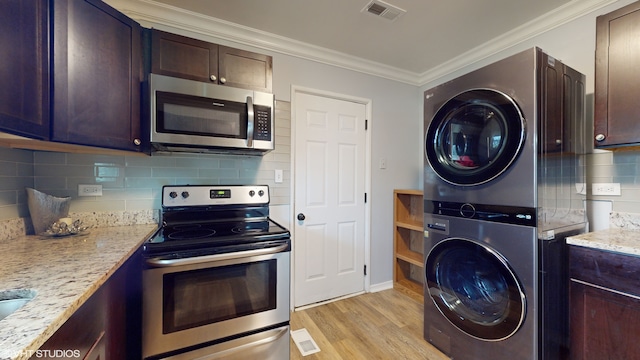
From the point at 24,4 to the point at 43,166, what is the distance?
1.05m

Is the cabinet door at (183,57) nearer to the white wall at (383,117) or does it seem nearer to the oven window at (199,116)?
the oven window at (199,116)

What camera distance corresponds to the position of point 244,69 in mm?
1765

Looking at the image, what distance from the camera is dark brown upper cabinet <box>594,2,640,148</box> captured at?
1.32 metres

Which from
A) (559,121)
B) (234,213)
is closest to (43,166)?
(234,213)

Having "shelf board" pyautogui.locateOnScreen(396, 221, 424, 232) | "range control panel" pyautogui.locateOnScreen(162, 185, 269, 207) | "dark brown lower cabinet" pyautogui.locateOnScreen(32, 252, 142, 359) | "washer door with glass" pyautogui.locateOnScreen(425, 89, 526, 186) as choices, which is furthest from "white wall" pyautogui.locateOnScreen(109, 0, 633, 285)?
"dark brown lower cabinet" pyautogui.locateOnScreen(32, 252, 142, 359)

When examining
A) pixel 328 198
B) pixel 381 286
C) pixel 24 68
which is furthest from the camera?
pixel 381 286

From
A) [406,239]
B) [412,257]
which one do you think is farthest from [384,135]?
[412,257]

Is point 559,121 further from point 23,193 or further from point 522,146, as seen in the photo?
point 23,193

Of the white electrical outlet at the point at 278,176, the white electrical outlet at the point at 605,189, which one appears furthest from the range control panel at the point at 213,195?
the white electrical outlet at the point at 605,189

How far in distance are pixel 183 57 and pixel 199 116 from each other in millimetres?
393

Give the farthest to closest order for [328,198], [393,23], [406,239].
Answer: [406,239] < [328,198] < [393,23]

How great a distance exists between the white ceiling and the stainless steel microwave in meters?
0.71

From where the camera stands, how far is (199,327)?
1361mm

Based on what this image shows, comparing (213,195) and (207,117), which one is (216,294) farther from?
(207,117)
